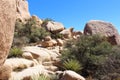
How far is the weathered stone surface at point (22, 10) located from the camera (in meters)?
36.3

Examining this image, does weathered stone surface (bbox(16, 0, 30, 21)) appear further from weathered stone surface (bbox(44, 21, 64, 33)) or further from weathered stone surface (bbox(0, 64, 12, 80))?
weathered stone surface (bbox(0, 64, 12, 80))

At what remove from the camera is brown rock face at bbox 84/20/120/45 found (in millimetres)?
25298

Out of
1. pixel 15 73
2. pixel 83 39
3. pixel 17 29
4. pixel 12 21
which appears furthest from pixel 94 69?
pixel 17 29

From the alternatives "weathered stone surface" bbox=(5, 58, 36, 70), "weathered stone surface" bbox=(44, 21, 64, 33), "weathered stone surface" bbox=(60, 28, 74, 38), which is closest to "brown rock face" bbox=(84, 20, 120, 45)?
"weathered stone surface" bbox=(60, 28, 74, 38)

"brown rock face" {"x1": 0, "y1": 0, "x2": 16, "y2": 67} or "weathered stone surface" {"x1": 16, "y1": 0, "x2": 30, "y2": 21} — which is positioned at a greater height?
"weathered stone surface" {"x1": 16, "y1": 0, "x2": 30, "y2": 21}

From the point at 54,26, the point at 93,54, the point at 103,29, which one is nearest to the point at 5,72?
the point at 93,54

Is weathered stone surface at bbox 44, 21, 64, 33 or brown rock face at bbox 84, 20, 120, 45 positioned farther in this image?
weathered stone surface at bbox 44, 21, 64, 33

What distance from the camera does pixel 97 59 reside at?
1805 centimetres

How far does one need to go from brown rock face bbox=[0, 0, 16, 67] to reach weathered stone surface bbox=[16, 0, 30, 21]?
28145mm

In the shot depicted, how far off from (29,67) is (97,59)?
4.53 m

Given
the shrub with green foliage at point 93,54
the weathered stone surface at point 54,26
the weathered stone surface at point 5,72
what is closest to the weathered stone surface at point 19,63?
the weathered stone surface at point 5,72

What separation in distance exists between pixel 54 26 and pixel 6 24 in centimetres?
2606

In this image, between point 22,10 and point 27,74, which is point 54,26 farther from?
point 27,74

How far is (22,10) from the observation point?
3875cm
